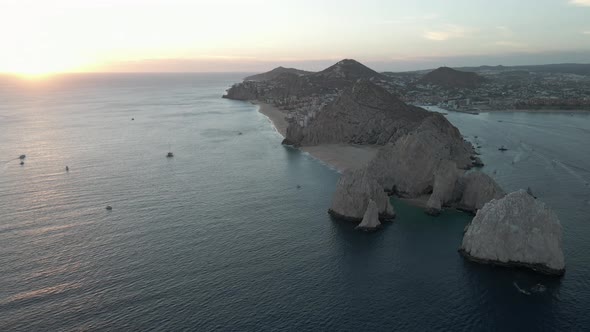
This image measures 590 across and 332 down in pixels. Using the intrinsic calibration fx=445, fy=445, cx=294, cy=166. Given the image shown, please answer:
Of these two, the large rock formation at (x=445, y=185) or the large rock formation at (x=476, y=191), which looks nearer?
the large rock formation at (x=476, y=191)

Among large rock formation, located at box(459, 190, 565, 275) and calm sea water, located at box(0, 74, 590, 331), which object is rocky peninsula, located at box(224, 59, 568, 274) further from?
calm sea water, located at box(0, 74, 590, 331)


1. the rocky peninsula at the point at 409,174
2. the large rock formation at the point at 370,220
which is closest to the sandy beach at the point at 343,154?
the rocky peninsula at the point at 409,174

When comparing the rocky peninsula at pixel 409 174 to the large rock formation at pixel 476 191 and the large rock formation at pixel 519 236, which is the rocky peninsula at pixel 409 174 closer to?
the large rock formation at pixel 476 191

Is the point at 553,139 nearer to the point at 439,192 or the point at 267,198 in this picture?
the point at 439,192

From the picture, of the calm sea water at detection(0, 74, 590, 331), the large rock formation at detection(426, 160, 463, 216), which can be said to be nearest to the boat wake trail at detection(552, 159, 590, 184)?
the calm sea water at detection(0, 74, 590, 331)

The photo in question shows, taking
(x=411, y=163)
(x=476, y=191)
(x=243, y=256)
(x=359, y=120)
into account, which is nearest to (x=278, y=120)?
(x=359, y=120)
